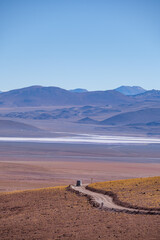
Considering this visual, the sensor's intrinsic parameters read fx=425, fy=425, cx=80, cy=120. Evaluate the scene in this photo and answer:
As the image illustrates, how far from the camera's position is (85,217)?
17.3 meters

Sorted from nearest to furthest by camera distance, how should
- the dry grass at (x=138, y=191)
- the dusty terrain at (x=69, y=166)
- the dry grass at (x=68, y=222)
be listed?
the dry grass at (x=68, y=222)
the dry grass at (x=138, y=191)
the dusty terrain at (x=69, y=166)

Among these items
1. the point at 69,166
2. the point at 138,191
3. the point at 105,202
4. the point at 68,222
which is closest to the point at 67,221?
the point at 68,222

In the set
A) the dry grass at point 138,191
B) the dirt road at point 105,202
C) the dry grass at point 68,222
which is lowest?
the dry grass at point 68,222

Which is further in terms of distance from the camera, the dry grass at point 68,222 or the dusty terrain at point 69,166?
the dusty terrain at point 69,166

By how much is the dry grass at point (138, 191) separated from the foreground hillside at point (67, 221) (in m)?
1.74

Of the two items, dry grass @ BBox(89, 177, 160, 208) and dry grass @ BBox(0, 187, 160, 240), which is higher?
dry grass @ BBox(89, 177, 160, 208)

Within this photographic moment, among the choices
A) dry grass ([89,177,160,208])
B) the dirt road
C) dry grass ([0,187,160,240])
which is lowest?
dry grass ([0,187,160,240])

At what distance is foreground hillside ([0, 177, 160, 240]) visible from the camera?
1482 centimetres

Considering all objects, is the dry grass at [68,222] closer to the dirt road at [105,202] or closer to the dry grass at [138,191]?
the dirt road at [105,202]

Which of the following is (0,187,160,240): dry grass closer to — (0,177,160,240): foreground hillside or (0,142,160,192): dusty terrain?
(0,177,160,240): foreground hillside

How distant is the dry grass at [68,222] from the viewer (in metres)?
14.8

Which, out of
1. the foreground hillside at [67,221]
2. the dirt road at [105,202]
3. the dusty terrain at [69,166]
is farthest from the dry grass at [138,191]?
the dusty terrain at [69,166]

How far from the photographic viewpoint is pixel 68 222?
16797 mm

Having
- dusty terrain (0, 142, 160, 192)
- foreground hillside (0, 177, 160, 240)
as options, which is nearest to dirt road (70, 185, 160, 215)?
foreground hillside (0, 177, 160, 240)
